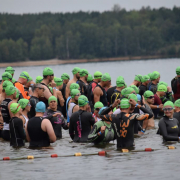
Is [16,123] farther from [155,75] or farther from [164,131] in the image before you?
[155,75]

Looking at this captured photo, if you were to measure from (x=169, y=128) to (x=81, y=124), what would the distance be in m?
2.21

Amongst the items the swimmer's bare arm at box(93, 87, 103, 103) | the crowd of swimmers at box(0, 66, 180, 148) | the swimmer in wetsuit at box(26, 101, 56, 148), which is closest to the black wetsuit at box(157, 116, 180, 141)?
the crowd of swimmers at box(0, 66, 180, 148)

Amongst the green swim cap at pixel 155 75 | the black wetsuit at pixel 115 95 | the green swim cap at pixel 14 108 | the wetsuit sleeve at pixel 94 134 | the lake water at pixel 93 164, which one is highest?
the green swim cap at pixel 155 75

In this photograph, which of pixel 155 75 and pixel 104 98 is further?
pixel 155 75

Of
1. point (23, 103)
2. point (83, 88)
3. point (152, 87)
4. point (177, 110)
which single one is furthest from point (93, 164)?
point (152, 87)

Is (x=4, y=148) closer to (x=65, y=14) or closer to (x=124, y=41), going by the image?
(x=124, y=41)

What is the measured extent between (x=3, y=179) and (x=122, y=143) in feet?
10.3

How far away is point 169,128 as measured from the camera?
13617mm

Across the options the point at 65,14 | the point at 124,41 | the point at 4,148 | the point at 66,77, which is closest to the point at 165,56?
the point at 124,41

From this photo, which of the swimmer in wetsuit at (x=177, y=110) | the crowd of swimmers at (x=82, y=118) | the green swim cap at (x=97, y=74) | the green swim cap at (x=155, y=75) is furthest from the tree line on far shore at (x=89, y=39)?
the swimmer in wetsuit at (x=177, y=110)

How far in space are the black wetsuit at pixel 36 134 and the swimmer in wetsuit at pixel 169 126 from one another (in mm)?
2849

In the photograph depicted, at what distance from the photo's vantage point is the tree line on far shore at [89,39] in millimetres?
130500

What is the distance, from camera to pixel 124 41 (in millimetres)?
138750

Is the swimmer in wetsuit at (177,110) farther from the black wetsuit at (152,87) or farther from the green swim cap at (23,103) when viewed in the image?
the black wetsuit at (152,87)
